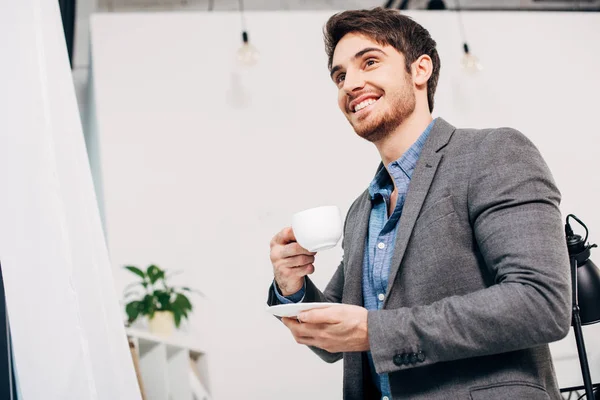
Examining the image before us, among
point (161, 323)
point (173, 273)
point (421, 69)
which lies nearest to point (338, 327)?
point (421, 69)

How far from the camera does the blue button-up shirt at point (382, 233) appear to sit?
3.60 feet

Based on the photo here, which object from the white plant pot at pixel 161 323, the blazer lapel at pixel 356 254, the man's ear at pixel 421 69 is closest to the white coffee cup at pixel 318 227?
the blazer lapel at pixel 356 254

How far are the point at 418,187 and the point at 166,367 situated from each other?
2177 millimetres

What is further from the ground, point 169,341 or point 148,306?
point 148,306

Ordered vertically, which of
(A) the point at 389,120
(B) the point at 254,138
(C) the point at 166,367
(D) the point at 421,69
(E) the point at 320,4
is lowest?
(C) the point at 166,367

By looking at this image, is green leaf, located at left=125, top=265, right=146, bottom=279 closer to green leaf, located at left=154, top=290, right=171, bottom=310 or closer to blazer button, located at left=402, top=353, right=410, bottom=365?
green leaf, located at left=154, top=290, right=171, bottom=310

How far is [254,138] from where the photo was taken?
147 inches

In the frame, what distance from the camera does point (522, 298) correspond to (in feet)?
2.69

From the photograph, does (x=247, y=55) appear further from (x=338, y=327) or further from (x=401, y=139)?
(x=338, y=327)

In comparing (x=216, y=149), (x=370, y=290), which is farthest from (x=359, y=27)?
(x=216, y=149)

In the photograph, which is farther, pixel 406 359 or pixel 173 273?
pixel 173 273

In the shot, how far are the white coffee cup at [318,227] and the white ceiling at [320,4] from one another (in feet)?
11.8

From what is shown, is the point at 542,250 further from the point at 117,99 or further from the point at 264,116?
the point at 117,99

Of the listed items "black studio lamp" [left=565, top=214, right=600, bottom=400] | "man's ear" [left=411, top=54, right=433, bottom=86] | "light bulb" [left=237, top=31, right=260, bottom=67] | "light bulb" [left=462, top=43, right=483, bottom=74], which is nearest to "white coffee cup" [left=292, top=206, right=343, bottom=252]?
"man's ear" [left=411, top=54, right=433, bottom=86]
